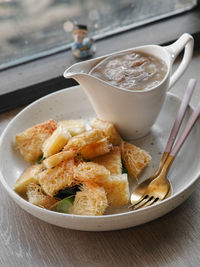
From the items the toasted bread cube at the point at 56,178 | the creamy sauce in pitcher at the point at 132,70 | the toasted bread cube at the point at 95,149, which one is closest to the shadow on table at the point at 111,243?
the toasted bread cube at the point at 56,178

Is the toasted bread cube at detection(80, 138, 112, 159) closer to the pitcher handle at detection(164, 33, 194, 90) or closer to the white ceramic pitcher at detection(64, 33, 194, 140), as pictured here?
the white ceramic pitcher at detection(64, 33, 194, 140)

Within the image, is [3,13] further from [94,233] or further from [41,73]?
[94,233]

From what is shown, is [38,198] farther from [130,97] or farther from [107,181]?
[130,97]

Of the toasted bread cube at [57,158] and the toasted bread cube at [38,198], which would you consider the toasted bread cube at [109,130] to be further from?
the toasted bread cube at [38,198]

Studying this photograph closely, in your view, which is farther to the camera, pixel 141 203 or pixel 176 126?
pixel 176 126

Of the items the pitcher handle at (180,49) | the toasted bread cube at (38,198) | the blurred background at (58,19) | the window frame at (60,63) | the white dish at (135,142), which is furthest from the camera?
the blurred background at (58,19)

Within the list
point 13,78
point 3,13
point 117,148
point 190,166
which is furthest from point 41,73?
point 190,166

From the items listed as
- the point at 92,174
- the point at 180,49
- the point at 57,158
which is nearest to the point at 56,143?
the point at 57,158
